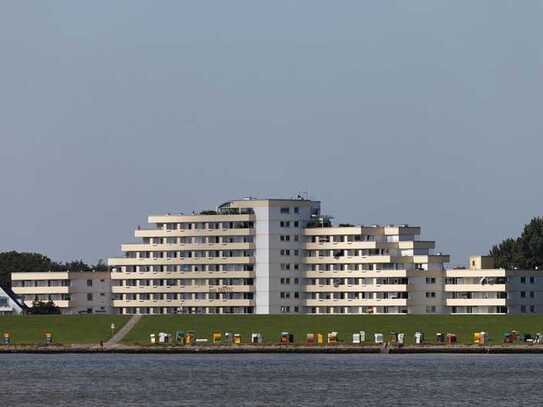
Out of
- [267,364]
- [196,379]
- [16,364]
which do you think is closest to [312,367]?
[267,364]

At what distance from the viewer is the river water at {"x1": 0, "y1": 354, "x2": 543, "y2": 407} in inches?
5212

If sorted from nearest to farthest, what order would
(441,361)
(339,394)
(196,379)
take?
(339,394) < (196,379) < (441,361)

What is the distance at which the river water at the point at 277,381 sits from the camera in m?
132

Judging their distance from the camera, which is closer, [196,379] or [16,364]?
[196,379]

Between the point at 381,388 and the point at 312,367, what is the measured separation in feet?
97.2

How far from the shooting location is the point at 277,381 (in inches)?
5974

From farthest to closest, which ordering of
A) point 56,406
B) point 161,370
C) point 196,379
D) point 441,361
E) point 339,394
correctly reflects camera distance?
point 441,361, point 161,370, point 196,379, point 339,394, point 56,406

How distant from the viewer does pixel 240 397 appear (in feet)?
444

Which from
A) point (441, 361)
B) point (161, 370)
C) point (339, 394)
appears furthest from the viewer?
point (441, 361)

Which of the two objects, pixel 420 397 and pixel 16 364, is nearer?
pixel 420 397

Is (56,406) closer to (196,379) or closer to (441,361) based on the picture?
(196,379)

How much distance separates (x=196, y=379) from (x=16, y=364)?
116 ft

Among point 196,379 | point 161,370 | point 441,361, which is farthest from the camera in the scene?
point 441,361

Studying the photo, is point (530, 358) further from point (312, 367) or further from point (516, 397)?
point (516, 397)
